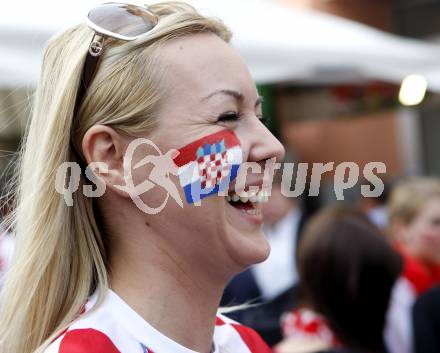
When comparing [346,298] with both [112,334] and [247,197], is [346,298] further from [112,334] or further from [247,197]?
[112,334]

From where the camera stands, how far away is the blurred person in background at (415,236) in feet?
11.9

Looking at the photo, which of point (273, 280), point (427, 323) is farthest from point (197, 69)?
point (273, 280)

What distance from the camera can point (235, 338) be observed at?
164cm

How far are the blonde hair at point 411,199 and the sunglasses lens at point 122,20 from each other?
3.04m

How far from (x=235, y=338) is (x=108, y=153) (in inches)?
20.8

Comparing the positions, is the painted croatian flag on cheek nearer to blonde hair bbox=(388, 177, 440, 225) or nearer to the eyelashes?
the eyelashes

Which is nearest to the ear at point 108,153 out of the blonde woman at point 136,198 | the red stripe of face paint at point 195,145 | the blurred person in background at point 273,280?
the blonde woman at point 136,198

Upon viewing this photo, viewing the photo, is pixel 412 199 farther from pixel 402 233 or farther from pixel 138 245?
pixel 138 245

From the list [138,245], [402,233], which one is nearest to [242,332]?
[138,245]

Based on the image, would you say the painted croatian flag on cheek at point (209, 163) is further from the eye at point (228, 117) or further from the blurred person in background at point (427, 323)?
the blurred person in background at point (427, 323)

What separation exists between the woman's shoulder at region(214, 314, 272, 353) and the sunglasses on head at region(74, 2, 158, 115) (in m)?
0.59

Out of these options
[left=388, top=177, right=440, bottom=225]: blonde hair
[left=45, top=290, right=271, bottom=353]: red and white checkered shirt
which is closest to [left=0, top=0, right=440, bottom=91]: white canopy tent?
[left=388, top=177, right=440, bottom=225]: blonde hair

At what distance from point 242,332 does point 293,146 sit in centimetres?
733

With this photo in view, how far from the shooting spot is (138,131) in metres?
1.41
